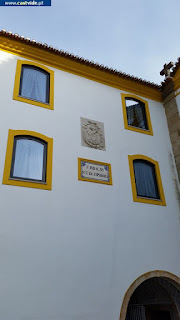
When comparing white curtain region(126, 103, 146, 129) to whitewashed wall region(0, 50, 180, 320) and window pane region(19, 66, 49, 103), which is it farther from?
window pane region(19, 66, 49, 103)

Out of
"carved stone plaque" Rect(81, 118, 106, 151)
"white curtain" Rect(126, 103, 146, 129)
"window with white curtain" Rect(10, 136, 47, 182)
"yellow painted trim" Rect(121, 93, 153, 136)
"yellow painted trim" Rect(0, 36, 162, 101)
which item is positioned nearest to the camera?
"window with white curtain" Rect(10, 136, 47, 182)

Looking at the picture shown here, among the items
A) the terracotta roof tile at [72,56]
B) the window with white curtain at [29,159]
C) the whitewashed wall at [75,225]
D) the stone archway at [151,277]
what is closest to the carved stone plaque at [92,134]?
the whitewashed wall at [75,225]

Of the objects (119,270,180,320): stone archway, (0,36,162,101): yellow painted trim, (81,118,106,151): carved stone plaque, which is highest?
(0,36,162,101): yellow painted trim

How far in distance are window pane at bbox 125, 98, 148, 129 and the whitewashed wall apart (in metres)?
0.69

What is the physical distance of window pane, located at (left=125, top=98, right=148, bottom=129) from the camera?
35.8ft

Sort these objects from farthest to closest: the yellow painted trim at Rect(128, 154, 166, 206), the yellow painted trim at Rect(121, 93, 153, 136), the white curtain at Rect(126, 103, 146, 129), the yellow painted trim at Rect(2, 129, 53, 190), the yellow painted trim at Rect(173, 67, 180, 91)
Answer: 1. the yellow painted trim at Rect(173, 67, 180, 91)
2. the white curtain at Rect(126, 103, 146, 129)
3. the yellow painted trim at Rect(121, 93, 153, 136)
4. the yellow painted trim at Rect(128, 154, 166, 206)
5. the yellow painted trim at Rect(2, 129, 53, 190)

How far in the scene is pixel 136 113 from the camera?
11.3 meters

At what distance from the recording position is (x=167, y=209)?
9.25 meters

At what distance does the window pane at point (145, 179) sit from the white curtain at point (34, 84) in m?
4.08

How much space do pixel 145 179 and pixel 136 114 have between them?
3.03 metres

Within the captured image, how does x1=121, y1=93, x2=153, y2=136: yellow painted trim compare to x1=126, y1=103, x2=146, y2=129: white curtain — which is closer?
x1=121, y1=93, x2=153, y2=136: yellow painted trim

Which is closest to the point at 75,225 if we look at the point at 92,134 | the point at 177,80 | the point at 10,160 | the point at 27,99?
the point at 10,160

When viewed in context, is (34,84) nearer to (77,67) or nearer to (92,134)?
(77,67)

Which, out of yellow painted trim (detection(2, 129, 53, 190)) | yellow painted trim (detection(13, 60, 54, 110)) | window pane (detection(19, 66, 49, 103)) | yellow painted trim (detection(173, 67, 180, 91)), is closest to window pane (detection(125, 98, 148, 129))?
yellow painted trim (detection(173, 67, 180, 91))
